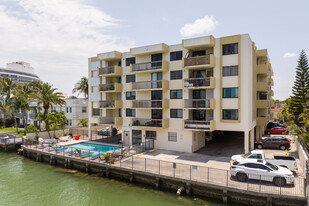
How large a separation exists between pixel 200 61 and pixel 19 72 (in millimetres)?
119394

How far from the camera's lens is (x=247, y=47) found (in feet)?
80.0

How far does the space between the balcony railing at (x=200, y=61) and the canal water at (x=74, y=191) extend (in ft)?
49.2

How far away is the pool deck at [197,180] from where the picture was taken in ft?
50.2

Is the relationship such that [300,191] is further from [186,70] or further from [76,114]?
[76,114]

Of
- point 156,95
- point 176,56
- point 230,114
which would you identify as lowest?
point 230,114

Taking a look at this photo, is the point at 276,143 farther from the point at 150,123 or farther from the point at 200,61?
the point at 150,123

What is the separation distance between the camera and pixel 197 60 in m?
26.2

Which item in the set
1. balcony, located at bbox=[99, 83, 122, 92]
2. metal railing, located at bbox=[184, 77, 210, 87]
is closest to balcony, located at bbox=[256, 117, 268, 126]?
metal railing, located at bbox=[184, 77, 210, 87]

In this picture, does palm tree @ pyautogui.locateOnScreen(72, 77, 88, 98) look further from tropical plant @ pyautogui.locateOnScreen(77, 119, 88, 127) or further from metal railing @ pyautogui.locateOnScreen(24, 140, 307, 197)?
metal railing @ pyautogui.locateOnScreen(24, 140, 307, 197)

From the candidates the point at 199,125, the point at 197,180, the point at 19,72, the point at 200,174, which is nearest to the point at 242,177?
the point at 200,174

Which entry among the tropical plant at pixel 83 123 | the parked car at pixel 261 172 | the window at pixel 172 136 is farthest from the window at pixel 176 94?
the tropical plant at pixel 83 123

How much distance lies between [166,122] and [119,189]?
11490 mm

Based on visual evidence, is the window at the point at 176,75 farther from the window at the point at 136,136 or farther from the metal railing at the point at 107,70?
the metal railing at the point at 107,70

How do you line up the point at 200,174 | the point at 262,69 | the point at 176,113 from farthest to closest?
the point at 262,69 → the point at 176,113 → the point at 200,174
